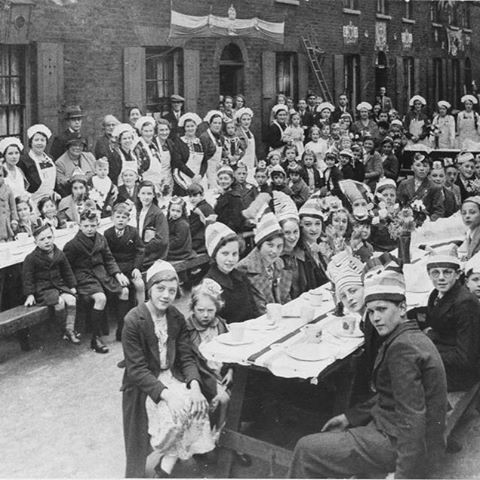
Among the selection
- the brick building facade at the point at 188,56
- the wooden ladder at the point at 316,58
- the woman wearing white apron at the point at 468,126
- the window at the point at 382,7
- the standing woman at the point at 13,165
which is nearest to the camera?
the standing woman at the point at 13,165

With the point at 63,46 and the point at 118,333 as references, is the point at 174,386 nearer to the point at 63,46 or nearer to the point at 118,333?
the point at 118,333

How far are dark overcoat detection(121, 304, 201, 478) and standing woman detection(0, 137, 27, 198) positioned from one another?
370 centimetres

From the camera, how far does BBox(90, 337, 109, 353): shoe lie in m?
6.74

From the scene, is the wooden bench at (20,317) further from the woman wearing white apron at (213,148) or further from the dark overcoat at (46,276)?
the woman wearing white apron at (213,148)

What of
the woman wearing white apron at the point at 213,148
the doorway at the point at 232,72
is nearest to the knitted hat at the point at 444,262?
the woman wearing white apron at the point at 213,148

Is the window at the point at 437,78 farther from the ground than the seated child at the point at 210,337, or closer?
farther from the ground

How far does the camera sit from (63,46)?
10844mm

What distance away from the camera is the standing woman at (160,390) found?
14.4 feet

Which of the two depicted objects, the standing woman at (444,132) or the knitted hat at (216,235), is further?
the standing woman at (444,132)

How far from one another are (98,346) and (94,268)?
0.73 meters

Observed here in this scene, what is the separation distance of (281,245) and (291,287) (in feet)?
1.93

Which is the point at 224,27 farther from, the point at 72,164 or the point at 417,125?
the point at 72,164

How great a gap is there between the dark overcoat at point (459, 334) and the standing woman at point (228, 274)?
1.23 metres

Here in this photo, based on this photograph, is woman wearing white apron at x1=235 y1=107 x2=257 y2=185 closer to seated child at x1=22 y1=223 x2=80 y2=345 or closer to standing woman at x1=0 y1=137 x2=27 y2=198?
standing woman at x1=0 y1=137 x2=27 y2=198
